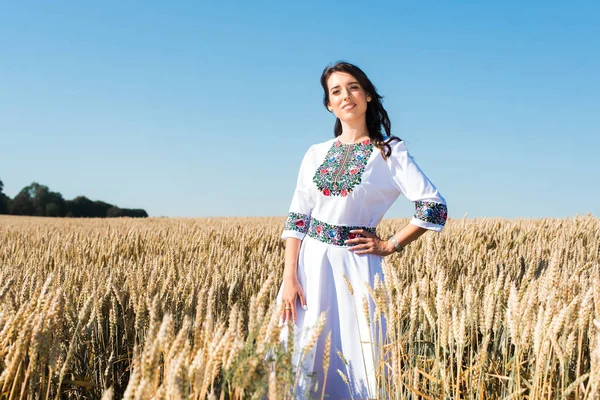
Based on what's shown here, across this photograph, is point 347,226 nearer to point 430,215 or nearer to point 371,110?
Result: point 430,215

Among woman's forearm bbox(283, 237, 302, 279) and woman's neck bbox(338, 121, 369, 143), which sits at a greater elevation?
woman's neck bbox(338, 121, 369, 143)

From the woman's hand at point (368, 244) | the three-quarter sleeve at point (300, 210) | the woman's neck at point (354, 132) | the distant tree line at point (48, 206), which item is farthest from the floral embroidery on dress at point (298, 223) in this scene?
the distant tree line at point (48, 206)

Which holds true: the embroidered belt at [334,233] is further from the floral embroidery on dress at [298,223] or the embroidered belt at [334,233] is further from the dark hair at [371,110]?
the dark hair at [371,110]

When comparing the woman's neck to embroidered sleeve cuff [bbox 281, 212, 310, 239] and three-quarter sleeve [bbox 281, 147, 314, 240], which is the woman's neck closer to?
three-quarter sleeve [bbox 281, 147, 314, 240]

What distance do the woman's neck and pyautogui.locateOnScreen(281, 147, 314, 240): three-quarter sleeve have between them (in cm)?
21

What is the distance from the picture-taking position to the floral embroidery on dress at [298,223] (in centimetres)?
217

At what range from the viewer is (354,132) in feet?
7.21

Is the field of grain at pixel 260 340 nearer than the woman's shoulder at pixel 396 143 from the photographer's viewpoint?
Yes

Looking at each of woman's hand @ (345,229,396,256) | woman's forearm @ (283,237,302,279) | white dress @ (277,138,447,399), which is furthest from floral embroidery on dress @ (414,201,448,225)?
woman's forearm @ (283,237,302,279)

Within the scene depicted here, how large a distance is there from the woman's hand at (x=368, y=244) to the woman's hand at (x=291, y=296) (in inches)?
10.1

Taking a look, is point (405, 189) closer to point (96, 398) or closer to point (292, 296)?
point (292, 296)

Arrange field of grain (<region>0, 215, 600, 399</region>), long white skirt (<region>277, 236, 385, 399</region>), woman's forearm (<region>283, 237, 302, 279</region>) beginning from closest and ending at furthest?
1. field of grain (<region>0, 215, 600, 399</region>)
2. long white skirt (<region>277, 236, 385, 399</region>)
3. woman's forearm (<region>283, 237, 302, 279</region>)

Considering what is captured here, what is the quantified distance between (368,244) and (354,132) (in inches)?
19.8

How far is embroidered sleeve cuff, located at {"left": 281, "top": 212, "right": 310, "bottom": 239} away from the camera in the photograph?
Result: 216 cm
